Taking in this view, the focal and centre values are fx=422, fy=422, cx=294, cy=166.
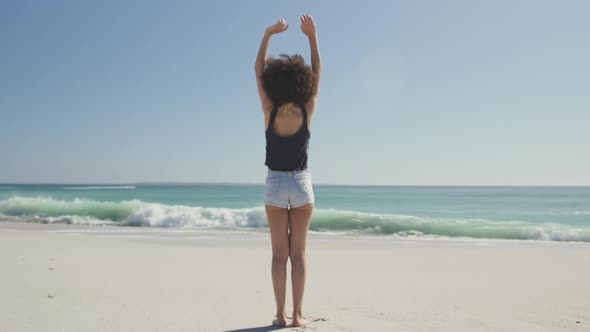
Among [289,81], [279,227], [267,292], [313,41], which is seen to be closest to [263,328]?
[279,227]

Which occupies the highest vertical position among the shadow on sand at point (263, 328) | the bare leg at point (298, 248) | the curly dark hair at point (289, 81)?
the curly dark hair at point (289, 81)

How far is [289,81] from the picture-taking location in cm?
297

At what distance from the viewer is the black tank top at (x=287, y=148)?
2.96 m

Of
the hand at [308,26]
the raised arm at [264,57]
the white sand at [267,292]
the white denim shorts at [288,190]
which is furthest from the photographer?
the white sand at [267,292]

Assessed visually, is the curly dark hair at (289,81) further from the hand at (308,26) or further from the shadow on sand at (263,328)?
the shadow on sand at (263,328)

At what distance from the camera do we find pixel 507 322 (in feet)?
11.7

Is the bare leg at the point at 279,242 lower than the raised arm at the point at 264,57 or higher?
lower

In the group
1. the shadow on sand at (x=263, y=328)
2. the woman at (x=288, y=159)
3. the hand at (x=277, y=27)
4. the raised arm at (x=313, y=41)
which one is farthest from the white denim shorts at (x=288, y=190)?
the hand at (x=277, y=27)

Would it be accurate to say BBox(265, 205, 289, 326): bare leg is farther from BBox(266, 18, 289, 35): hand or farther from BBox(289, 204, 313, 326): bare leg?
BBox(266, 18, 289, 35): hand

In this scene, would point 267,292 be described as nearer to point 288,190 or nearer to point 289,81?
point 288,190

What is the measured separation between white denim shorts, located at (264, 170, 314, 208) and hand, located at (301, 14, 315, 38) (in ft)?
3.60

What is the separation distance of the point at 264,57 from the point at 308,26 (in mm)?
425

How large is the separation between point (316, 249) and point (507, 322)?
596 centimetres

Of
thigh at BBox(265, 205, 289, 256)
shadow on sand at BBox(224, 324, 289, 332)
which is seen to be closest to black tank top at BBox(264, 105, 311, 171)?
thigh at BBox(265, 205, 289, 256)
